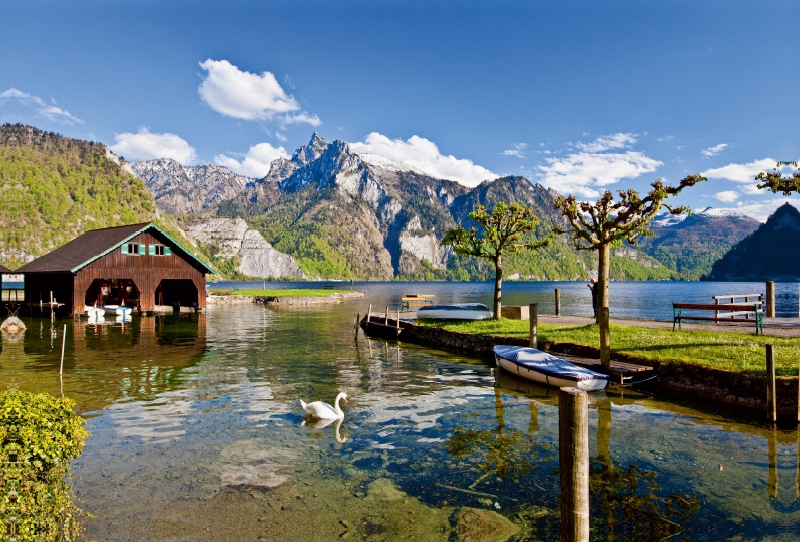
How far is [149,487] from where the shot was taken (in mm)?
10844

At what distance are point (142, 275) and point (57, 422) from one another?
2237 inches

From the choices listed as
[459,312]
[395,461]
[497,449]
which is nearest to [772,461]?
[497,449]

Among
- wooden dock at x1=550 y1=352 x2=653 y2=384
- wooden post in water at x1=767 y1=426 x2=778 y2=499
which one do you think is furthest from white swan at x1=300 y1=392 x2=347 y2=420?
wooden dock at x1=550 y1=352 x2=653 y2=384

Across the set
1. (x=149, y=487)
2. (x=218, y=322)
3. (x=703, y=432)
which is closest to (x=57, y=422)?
(x=149, y=487)

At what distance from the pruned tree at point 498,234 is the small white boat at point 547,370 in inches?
490

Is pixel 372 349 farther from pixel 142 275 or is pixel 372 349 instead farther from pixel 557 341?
pixel 142 275

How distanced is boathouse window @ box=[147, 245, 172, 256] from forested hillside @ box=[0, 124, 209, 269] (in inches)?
4592

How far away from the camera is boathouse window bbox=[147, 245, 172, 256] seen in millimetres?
56925

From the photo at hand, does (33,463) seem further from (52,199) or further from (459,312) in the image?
(52,199)

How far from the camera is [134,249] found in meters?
55.8

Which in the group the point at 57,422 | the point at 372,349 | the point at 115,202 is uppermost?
the point at 115,202

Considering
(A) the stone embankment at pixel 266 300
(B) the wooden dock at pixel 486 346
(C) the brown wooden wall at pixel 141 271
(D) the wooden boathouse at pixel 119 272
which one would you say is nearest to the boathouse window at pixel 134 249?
(D) the wooden boathouse at pixel 119 272

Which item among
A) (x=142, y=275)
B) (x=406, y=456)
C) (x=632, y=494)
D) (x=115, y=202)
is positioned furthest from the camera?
(x=115, y=202)

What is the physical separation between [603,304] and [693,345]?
508 cm
